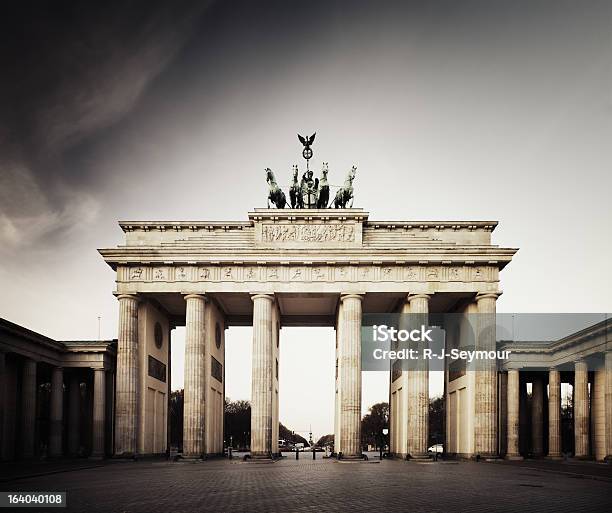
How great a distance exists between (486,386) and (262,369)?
17.0 m

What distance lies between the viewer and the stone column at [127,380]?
169 ft

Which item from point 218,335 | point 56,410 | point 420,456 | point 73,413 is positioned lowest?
point 420,456

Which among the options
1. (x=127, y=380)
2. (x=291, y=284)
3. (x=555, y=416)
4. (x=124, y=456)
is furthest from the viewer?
(x=555, y=416)

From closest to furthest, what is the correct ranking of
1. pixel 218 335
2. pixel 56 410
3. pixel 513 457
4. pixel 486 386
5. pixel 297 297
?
pixel 486 386, pixel 513 457, pixel 297 297, pixel 56 410, pixel 218 335

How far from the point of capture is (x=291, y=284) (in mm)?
52844

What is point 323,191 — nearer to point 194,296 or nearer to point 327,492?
point 194,296

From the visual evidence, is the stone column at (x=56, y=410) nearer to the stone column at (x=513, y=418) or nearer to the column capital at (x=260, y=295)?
the column capital at (x=260, y=295)

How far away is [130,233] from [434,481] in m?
35.0

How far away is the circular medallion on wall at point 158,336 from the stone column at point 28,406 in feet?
32.7

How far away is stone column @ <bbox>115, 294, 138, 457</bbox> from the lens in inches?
2026

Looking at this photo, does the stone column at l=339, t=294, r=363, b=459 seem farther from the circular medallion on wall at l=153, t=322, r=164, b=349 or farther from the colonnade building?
the circular medallion on wall at l=153, t=322, r=164, b=349

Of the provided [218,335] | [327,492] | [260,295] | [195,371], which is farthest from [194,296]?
[327,492]

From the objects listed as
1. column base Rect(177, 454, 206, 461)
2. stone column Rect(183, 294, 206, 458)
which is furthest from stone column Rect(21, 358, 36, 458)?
stone column Rect(183, 294, 206, 458)

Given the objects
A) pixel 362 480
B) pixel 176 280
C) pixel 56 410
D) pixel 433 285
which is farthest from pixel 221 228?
pixel 362 480
